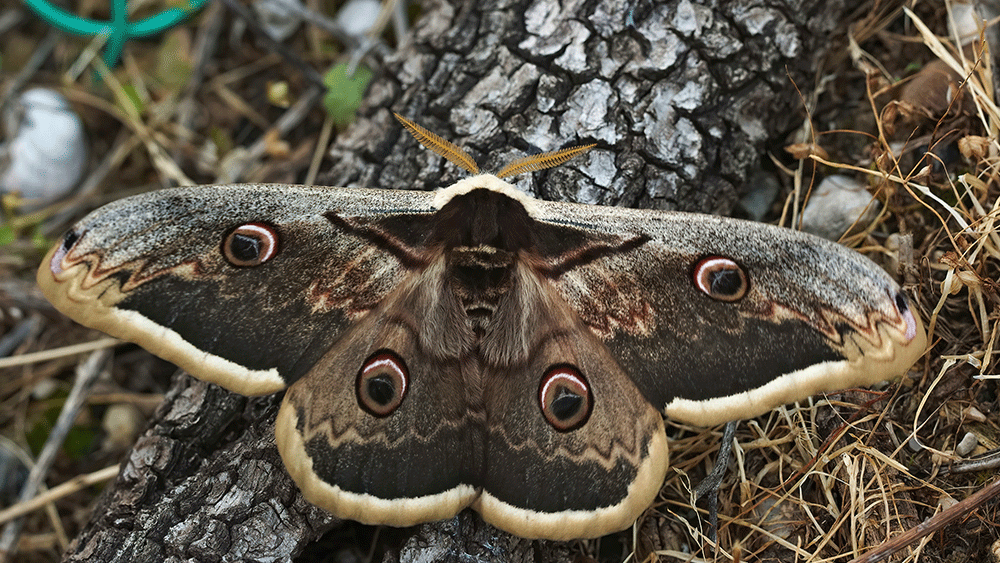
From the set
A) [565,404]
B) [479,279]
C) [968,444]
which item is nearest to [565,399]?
[565,404]

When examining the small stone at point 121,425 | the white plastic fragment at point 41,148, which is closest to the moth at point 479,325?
the small stone at point 121,425

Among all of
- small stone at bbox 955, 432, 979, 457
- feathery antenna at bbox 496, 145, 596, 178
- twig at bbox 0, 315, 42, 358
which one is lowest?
twig at bbox 0, 315, 42, 358

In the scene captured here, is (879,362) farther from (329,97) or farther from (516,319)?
(329,97)

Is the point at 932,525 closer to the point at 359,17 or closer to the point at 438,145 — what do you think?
the point at 438,145

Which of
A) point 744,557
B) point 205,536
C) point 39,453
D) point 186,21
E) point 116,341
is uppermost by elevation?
point 186,21

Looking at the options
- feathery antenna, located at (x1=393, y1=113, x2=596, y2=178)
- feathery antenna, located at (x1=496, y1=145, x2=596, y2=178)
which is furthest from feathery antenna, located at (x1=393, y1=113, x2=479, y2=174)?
feathery antenna, located at (x1=496, y1=145, x2=596, y2=178)

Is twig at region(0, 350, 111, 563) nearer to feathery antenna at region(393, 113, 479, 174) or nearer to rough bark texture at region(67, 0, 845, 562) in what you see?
rough bark texture at region(67, 0, 845, 562)

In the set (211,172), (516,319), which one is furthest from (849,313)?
(211,172)
